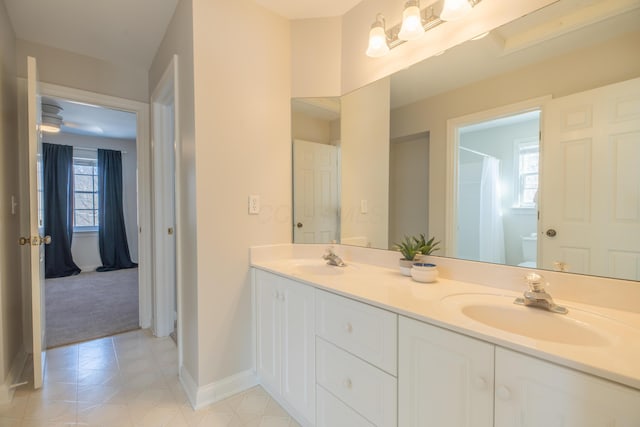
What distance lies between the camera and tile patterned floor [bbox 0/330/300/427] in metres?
1.50

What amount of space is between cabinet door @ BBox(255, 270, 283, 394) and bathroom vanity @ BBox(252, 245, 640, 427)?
0.04 feet

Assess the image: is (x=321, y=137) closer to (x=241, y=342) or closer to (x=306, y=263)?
(x=306, y=263)

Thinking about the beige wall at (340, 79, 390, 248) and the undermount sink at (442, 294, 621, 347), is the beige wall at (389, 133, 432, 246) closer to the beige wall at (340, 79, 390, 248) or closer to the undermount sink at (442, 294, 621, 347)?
the beige wall at (340, 79, 390, 248)

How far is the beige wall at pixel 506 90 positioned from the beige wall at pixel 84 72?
2.41m

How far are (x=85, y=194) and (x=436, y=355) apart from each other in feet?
20.8

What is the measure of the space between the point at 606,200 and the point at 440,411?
90 cm

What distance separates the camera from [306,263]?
183 centimetres

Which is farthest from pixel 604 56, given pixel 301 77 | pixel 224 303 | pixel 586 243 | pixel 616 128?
pixel 224 303

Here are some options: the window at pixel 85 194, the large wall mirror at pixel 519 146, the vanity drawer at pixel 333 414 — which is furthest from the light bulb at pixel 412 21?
the window at pixel 85 194

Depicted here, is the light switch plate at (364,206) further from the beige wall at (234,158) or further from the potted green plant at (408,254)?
the beige wall at (234,158)

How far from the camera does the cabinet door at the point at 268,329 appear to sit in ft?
5.17

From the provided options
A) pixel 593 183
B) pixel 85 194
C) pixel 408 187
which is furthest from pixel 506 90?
pixel 85 194

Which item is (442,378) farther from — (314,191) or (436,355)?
(314,191)

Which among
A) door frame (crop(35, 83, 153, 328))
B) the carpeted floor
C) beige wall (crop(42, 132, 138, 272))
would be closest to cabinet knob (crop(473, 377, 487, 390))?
door frame (crop(35, 83, 153, 328))
